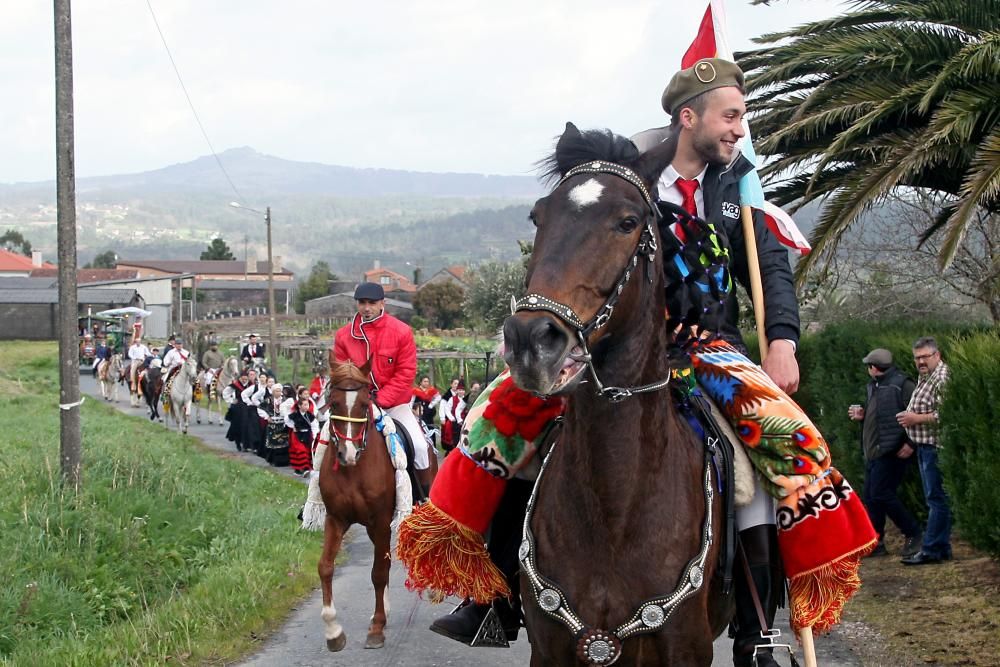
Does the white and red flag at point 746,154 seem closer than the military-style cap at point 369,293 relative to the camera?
Yes

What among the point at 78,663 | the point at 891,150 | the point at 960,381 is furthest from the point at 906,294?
the point at 78,663

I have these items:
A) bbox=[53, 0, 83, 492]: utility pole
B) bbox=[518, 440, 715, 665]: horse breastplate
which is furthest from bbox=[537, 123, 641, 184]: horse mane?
bbox=[53, 0, 83, 492]: utility pole

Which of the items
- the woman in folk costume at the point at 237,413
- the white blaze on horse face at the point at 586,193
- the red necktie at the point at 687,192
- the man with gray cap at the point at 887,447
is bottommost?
the woman in folk costume at the point at 237,413

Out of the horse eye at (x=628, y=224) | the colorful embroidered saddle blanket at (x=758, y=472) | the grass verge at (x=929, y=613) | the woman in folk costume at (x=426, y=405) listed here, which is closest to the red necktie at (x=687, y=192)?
the colorful embroidered saddle blanket at (x=758, y=472)

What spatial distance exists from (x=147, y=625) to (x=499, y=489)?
191 inches

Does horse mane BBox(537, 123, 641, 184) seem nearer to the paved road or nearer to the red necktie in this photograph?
the red necktie

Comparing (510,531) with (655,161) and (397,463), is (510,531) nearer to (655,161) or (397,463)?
(655,161)

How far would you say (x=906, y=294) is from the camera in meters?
16.7

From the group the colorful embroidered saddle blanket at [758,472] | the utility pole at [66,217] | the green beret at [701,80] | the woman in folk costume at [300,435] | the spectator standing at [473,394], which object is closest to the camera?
the colorful embroidered saddle blanket at [758,472]

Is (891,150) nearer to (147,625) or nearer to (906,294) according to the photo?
(906,294)

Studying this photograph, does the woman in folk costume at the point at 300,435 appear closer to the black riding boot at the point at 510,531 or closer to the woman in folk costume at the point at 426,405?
the woman in folk costume at the point at 426,405

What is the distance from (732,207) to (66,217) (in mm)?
9522

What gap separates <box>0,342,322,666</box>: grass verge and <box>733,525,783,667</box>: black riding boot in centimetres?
449

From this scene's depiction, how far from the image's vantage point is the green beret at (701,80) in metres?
4.65
